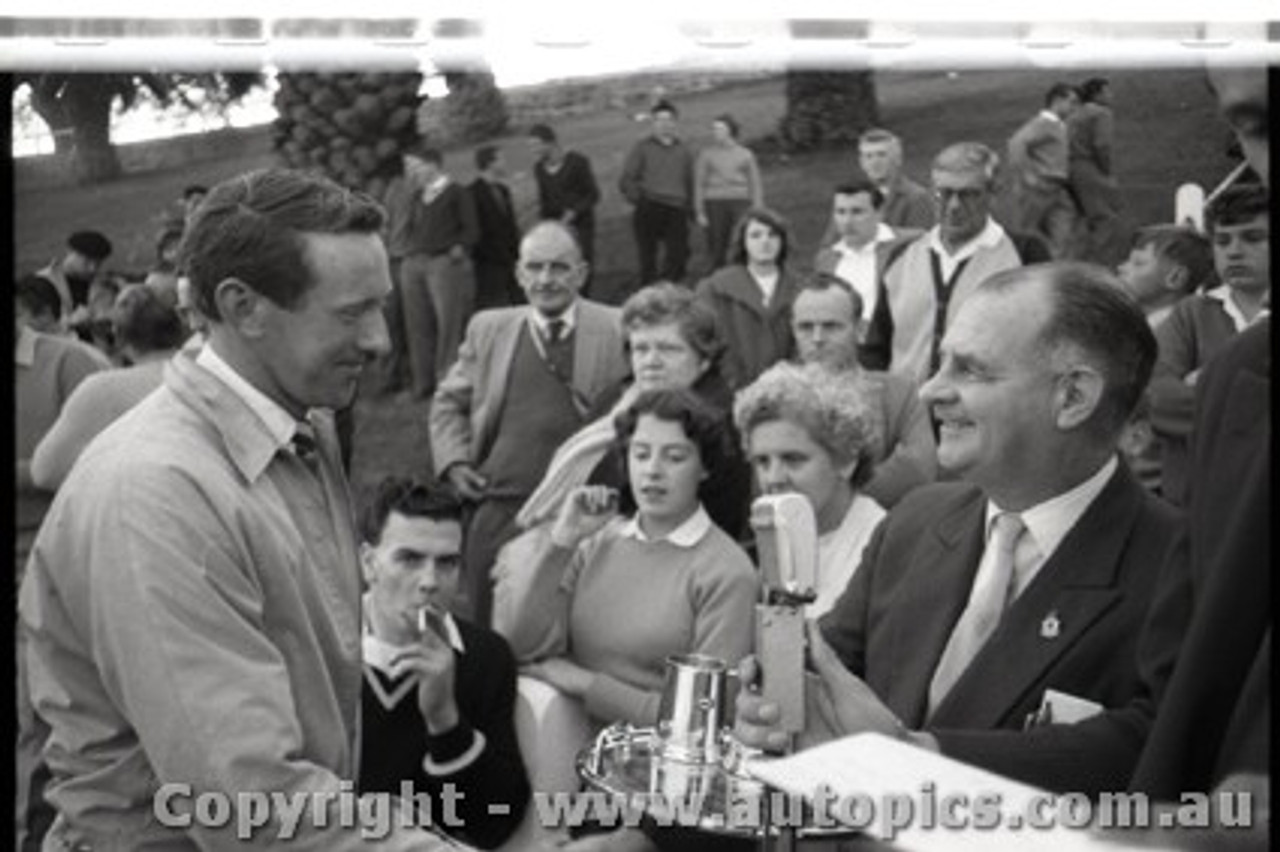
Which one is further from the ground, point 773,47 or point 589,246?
point 773,47

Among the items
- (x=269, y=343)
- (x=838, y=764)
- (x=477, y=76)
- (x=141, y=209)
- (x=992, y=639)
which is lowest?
(x=838, y=764)

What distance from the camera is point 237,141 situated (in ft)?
6.42

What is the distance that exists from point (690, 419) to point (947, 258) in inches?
15.5

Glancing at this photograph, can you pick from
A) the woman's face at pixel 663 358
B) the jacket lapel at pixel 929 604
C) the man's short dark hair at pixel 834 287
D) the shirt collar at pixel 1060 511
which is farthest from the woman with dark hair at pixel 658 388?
the shirt collar at pixel 1060 511

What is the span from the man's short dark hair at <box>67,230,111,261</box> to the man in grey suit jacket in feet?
1.51

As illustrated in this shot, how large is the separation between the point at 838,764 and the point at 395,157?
0.94 metres

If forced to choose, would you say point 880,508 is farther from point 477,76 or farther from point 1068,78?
point 477,76

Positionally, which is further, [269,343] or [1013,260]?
[1013,260]

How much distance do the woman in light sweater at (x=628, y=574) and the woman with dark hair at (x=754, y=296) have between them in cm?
9

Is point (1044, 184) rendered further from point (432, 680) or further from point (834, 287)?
point (432, 680)

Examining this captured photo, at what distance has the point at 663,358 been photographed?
2080 millimetres

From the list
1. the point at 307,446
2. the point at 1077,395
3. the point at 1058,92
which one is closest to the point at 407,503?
the point at 307,446

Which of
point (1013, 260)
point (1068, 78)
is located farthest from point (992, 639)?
point (1068, 78)

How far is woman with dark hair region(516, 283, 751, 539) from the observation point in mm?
2055
